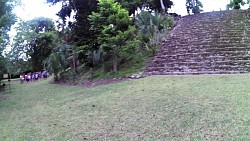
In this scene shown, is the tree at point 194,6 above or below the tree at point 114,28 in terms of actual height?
above

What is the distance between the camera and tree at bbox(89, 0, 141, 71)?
1039cm

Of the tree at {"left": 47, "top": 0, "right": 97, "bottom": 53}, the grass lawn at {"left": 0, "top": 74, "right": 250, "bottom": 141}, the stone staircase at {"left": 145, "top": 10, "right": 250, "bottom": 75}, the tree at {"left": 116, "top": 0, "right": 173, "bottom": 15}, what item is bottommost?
the grass lawn at {"left": 0, "top": 74, "right": 250, "bottom": 141}

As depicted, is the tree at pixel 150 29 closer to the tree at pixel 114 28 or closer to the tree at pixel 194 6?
the tree at pixel 114 28

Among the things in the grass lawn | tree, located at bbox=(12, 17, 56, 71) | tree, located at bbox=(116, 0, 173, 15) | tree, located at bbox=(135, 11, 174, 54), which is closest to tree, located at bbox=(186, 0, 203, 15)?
tree, located at bbox=(116, 0, 173, 15)

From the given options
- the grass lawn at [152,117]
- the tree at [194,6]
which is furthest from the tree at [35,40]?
the grass lawn at [152,117]

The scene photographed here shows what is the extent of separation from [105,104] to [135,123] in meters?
1.91

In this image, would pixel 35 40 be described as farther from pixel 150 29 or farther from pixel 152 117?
pixel 152 117

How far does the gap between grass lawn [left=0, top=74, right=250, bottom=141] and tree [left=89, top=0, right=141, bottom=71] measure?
3.96 m

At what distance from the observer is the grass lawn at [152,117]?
368 centimetres

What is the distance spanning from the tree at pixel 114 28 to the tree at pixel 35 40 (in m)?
12.1

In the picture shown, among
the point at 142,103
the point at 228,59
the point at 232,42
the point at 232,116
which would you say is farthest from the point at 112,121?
the point at 232,42

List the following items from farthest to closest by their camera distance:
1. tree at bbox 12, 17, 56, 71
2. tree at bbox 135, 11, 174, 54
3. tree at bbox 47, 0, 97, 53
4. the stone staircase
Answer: tree at bbox 12, 17, 56, 71 < tree at bbox 47, 0, 97, 53 < tree at bbox 135, 11, 174, 54 < the stone staircase

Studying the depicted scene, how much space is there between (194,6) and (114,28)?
1288cm

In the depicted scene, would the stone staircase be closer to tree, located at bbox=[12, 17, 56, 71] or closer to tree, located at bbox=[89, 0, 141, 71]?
tree, located at bbox=[89, 0, 141, 71]
